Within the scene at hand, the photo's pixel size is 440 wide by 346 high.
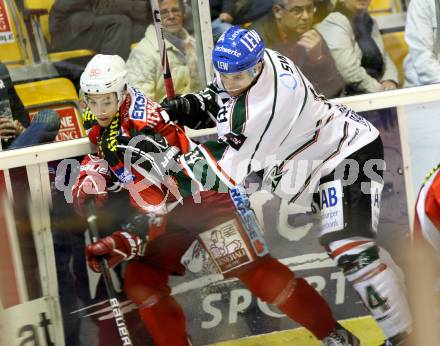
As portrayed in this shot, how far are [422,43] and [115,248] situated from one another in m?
1.92

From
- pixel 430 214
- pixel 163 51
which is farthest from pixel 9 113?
pixel 430 214

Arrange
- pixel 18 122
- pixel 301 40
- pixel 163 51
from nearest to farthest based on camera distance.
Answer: pixel 18 122, pixel 163 51, pixel 301 40

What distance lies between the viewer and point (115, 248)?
11.4ft

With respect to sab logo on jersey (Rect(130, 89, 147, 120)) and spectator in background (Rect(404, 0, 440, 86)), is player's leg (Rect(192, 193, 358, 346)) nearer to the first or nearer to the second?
sab logo on jersey (Rect(130, 89, 147, 120))

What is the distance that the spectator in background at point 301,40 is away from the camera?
4.28m

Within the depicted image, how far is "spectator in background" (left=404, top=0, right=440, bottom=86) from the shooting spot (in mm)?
4375

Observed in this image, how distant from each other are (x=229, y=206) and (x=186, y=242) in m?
0.22

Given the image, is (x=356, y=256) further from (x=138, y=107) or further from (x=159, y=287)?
(x=138, y=107)

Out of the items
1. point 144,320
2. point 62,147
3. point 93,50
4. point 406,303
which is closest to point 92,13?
point 93,50

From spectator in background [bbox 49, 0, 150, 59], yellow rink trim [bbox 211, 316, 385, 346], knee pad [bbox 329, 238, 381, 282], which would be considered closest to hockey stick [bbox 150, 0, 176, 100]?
spectator in background [bbox 49, 0, 150, 59]

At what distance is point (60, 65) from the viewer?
4152mm

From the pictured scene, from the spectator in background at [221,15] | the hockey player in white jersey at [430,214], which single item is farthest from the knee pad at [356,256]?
the spectator in background at [221,15]

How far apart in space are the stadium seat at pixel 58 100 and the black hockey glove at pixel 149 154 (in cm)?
53

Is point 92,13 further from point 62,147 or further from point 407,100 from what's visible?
point 407,100
